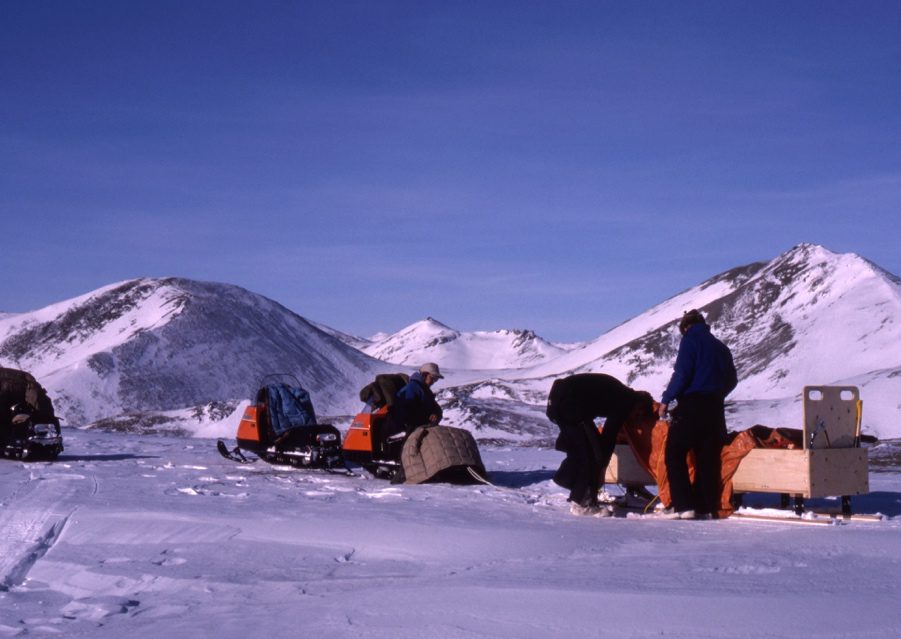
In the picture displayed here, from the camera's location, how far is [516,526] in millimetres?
7582

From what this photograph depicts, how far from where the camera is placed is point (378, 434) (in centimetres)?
1160

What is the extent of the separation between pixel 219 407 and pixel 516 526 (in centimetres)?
2537

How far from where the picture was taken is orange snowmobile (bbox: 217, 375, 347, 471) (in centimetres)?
1247

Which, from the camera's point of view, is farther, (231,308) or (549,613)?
(231,308)

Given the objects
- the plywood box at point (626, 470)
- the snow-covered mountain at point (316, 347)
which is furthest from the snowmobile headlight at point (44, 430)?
the snow-covered mountain at point (316, 347)

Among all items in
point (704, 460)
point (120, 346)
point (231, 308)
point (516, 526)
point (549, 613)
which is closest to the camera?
point (549, 613)

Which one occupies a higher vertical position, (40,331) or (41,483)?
(40,331)

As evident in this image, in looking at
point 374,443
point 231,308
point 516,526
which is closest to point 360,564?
point 516,526

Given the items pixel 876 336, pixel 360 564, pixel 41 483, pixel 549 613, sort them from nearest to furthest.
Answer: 1. pixel 549 613
2. pixel 360 564
3. pixel 41 483
4. pixel 876 336

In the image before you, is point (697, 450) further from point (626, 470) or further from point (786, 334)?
point (786, 334)

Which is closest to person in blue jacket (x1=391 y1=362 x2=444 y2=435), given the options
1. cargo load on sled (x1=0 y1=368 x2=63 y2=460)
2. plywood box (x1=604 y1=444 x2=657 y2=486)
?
plywood box (x1=604 y1=444 x2=657 y2=486)

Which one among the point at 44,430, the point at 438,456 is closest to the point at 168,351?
the point at 44,430

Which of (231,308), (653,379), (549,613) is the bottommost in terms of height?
(549,613)

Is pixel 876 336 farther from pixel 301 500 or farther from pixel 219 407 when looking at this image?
pixel 301 500
